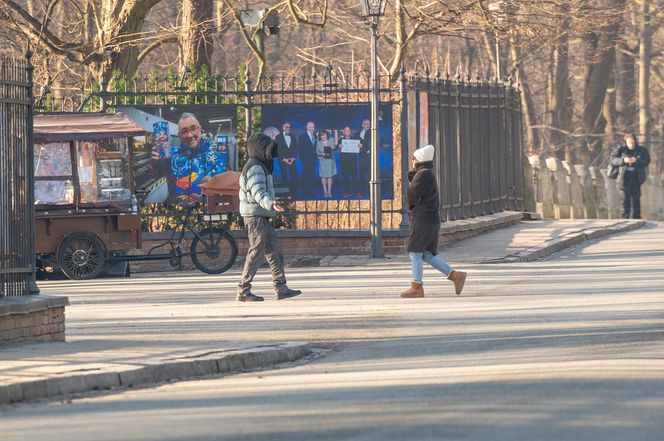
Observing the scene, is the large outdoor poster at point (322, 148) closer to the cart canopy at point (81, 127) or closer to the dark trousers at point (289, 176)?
the dark trousers at point (289, 176)

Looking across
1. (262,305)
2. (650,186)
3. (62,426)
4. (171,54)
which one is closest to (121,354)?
(62,426)

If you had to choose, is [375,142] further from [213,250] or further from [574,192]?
[574,192]

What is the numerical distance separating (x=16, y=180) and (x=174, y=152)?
10.5m

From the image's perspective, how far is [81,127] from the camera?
817 inches

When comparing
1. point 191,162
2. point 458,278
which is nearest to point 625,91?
point 191,162

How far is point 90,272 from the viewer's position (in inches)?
813

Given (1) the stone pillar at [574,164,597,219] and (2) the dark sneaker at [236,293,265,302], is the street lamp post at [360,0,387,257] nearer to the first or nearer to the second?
(2) the dark sneaker at [236,293,265,302]

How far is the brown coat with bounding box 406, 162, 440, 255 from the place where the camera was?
16953 mm

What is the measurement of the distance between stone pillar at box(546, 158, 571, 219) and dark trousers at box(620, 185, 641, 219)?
5.12ft

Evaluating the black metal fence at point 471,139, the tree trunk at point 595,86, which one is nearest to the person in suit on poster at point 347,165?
the black metal fence at point 471,139

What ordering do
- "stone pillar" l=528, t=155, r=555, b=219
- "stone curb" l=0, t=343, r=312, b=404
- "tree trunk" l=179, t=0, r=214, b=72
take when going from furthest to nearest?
"stone pillar" l=528, t=155, r=555, b=219
"tree trunk" l=179, t=0, r=214, b=72
"stone curb" l=0, t=343, r=312, b=404

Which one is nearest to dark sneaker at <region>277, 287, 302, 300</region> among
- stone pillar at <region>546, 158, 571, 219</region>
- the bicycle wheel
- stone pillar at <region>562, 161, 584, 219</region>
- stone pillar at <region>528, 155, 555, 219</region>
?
the bicycle wheel

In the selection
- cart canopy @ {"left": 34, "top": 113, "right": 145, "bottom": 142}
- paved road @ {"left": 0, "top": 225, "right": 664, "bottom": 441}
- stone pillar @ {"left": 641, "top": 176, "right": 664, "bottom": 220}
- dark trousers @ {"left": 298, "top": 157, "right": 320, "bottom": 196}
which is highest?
cart canopy @ {"left": 34, "top": 113, "right": 145, "bottom": 142}

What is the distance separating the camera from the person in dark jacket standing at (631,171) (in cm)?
3309
